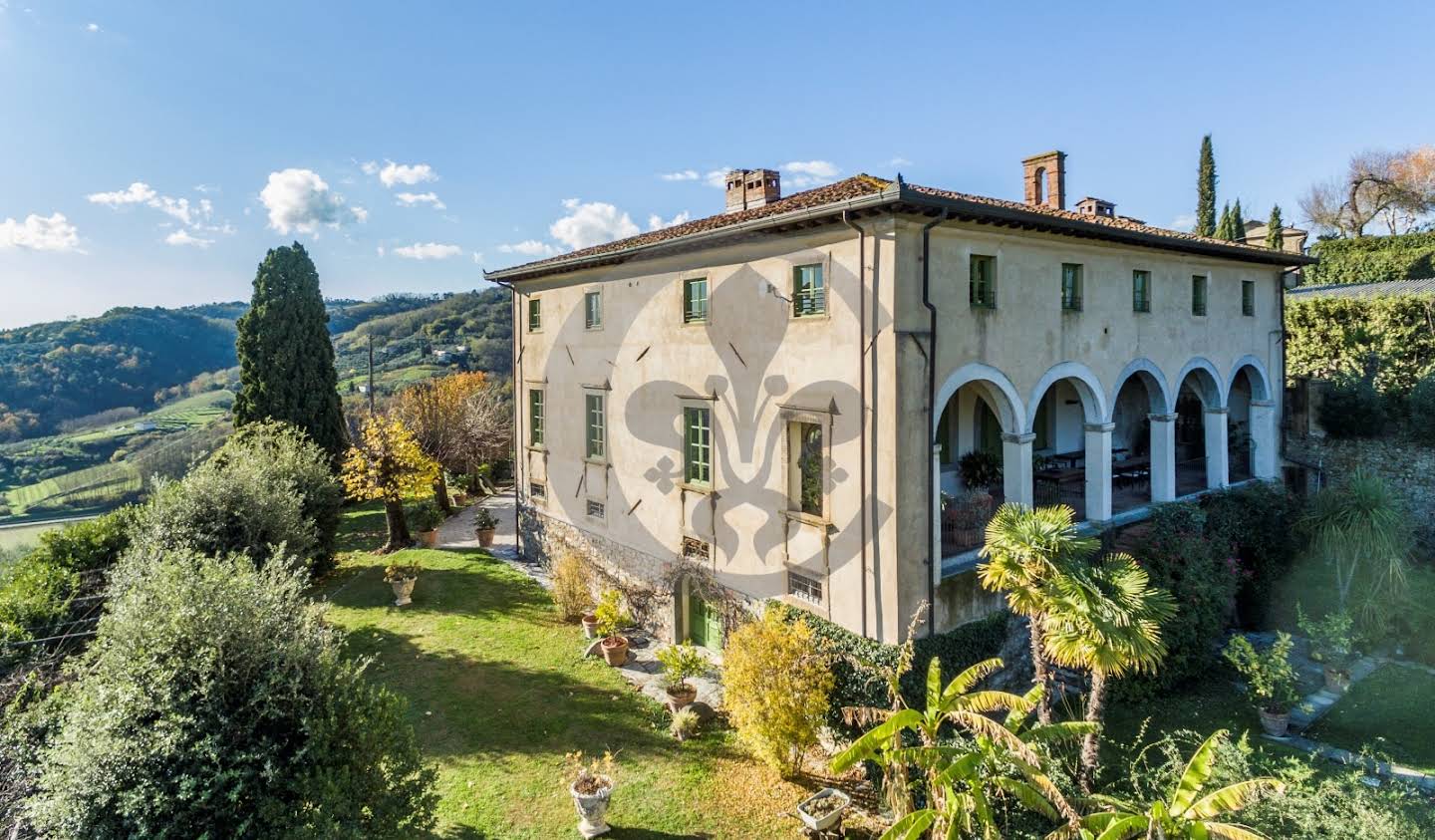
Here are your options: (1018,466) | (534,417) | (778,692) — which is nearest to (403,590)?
(534,417)

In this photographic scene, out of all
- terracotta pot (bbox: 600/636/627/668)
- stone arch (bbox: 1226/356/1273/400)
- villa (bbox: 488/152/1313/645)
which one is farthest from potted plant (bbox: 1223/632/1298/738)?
terracotta pot (bbox: 600/636/627/668)

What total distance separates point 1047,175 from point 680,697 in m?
16.8

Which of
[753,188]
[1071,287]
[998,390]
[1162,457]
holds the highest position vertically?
[753,188]

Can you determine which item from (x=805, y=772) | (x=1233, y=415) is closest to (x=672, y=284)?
(x=805, y=772)

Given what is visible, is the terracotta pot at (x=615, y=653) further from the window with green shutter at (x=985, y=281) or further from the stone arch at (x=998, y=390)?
the window with green shutter at (x=985, y=281)

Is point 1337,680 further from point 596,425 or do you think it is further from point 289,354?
point 289,354

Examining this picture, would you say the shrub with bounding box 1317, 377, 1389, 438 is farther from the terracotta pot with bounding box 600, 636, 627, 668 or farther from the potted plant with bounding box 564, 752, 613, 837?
the potted plant with bounding box 564, 752, 613, 837

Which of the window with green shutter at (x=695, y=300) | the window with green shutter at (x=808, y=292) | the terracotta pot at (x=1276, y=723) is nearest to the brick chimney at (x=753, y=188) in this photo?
the window with green shutter at (x=695, y=300)

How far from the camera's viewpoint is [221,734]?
294 inches

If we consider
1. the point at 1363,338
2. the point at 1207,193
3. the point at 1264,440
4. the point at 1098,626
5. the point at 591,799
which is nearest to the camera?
the point at 1098,626

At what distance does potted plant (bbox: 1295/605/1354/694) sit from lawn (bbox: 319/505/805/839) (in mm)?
10699

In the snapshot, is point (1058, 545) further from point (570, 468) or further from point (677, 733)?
point (570, 468)

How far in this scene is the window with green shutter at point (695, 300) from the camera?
14.4m

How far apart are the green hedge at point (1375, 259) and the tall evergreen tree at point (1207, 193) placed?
521cm
